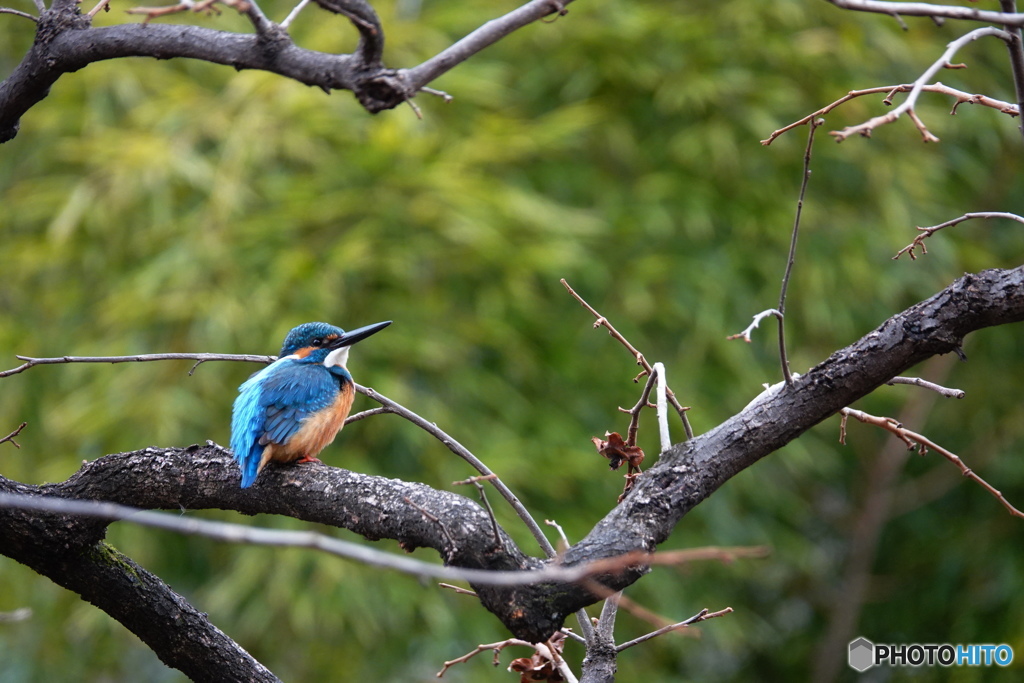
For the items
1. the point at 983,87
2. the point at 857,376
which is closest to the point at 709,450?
the point at 857,376

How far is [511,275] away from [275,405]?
2.37 m

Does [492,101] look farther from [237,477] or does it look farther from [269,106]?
[237,477]

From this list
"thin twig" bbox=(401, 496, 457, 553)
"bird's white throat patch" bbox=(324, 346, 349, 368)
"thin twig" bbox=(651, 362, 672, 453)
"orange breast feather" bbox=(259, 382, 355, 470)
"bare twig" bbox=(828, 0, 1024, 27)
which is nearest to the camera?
"bare twig" bbox=(828, 0, 1024, 27)

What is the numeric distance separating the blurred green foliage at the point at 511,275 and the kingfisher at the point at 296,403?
58.8 inches

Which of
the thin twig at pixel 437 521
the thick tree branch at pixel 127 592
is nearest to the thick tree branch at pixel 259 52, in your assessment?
the thin twig at pixel 437 521

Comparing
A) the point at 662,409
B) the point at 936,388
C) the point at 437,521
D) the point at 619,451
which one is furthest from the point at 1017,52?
the point at 437,521

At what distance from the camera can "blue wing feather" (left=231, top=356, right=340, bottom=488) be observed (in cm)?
211

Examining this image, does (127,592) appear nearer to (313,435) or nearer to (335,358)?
(313,435)

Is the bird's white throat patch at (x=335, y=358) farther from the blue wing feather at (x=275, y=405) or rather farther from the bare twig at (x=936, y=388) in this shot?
the bare twig at (x=936, y=388)

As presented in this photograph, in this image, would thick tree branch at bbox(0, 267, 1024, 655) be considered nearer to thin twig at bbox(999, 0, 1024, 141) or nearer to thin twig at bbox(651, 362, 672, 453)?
thin twig at bbox(651, 362, 672, 453)

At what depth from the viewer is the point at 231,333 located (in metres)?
4.45

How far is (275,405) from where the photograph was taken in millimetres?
2449

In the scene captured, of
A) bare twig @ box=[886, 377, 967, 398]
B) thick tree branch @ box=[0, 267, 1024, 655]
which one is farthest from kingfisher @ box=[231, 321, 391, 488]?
bare twig @ box=[886, 377, 967, 398]

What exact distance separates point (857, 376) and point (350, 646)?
380cm
